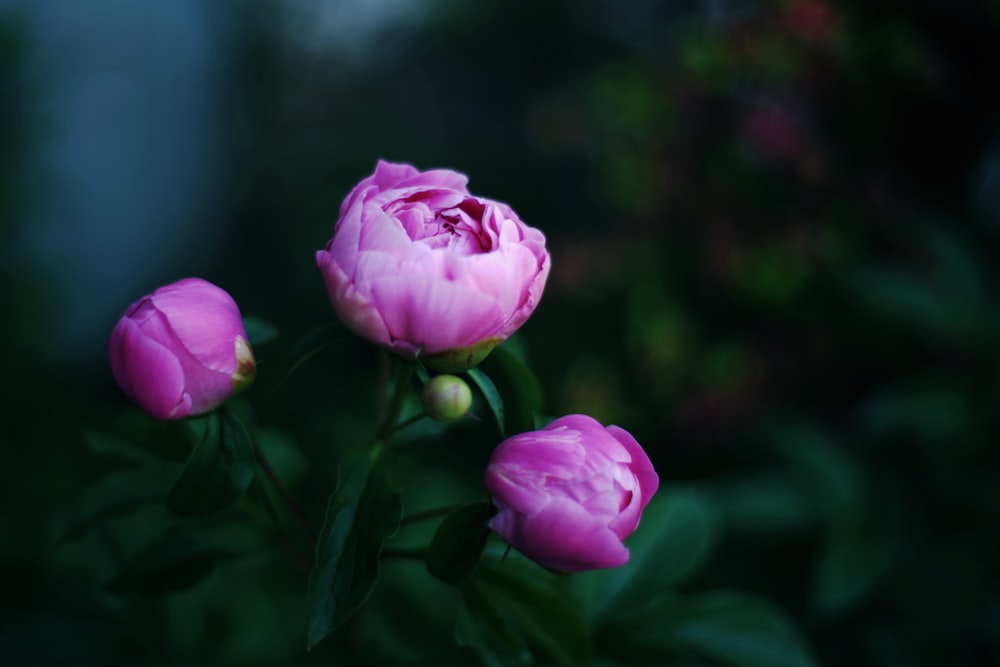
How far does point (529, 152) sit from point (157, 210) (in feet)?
4.02

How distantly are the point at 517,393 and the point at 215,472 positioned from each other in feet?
0.74

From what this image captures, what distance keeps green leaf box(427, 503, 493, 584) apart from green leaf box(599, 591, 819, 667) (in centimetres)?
35

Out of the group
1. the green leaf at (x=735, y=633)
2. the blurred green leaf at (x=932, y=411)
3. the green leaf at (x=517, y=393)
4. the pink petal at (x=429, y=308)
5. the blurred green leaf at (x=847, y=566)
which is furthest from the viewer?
the blurred green leaf at (x=932, y=411)

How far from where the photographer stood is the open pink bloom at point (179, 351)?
56 cm

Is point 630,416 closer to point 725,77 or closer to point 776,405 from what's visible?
point 776,405

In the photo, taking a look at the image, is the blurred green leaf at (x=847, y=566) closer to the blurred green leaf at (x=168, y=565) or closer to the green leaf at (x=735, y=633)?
the green leaf at (x=735, y=633)

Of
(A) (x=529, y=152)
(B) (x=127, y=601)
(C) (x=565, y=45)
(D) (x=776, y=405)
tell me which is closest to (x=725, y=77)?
(D) (x=776, y=405)

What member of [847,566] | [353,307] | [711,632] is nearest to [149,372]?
[353,307]

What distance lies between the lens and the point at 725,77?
5.84 ft

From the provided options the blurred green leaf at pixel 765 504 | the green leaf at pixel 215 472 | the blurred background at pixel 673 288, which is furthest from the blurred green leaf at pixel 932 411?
the green leaf at pixel 215 472

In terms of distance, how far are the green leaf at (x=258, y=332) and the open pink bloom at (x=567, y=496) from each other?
8.7 inches

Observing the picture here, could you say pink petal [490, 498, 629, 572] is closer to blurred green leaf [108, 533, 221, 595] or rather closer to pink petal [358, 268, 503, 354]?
pink petal [358, 268, 503, 354]

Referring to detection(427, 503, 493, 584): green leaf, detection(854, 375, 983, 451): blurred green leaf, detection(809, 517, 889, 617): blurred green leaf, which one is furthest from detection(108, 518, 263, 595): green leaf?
detection(854, 375, 983, 451): blurred green leaf

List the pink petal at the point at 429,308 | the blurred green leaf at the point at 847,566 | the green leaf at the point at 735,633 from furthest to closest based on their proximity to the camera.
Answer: the blurred green leaf at the point at 847,566 → the green leaf at the point at 735,633 → the pink petal at the point at 429,308
